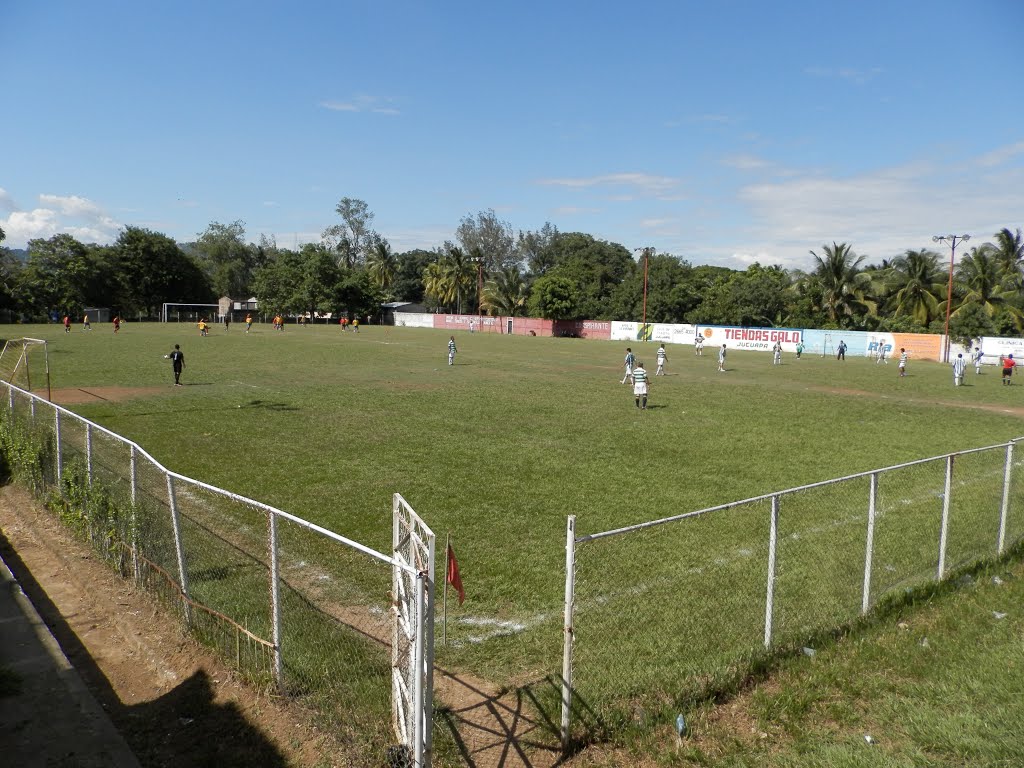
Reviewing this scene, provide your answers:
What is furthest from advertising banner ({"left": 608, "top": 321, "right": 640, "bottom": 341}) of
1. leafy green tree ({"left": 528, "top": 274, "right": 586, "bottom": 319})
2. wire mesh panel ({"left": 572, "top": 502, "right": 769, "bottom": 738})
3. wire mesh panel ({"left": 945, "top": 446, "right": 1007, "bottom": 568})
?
wire mesh panel ({"left": 572, "top": 502, "right": 769, "bottom": 738})

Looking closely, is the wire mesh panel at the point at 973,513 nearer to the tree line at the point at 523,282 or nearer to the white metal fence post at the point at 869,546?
the white metal fence post at the point at 869,546

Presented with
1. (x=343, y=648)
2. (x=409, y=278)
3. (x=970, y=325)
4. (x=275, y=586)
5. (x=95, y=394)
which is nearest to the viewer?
(x=275, y=586)

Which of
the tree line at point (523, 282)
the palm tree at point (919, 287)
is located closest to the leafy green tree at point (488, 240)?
the tree line at point (523, 282)

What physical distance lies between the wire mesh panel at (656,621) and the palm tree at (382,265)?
108 metres

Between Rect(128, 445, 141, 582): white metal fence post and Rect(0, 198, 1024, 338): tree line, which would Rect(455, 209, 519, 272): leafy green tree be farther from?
Rect(128, 445, 141, 582): white metal fence post

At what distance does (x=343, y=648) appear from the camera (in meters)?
6.04

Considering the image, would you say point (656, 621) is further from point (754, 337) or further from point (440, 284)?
point (440, 284)

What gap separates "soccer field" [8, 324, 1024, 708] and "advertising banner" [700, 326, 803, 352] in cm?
2767

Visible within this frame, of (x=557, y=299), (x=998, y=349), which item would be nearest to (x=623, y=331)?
(x=557, y=299)

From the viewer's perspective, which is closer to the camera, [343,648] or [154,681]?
[343,648]

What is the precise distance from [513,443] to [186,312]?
88.3 meters

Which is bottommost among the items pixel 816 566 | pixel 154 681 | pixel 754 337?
pixel 154 681

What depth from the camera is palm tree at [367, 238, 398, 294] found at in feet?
375

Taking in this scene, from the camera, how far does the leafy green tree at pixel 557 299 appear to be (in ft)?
276
